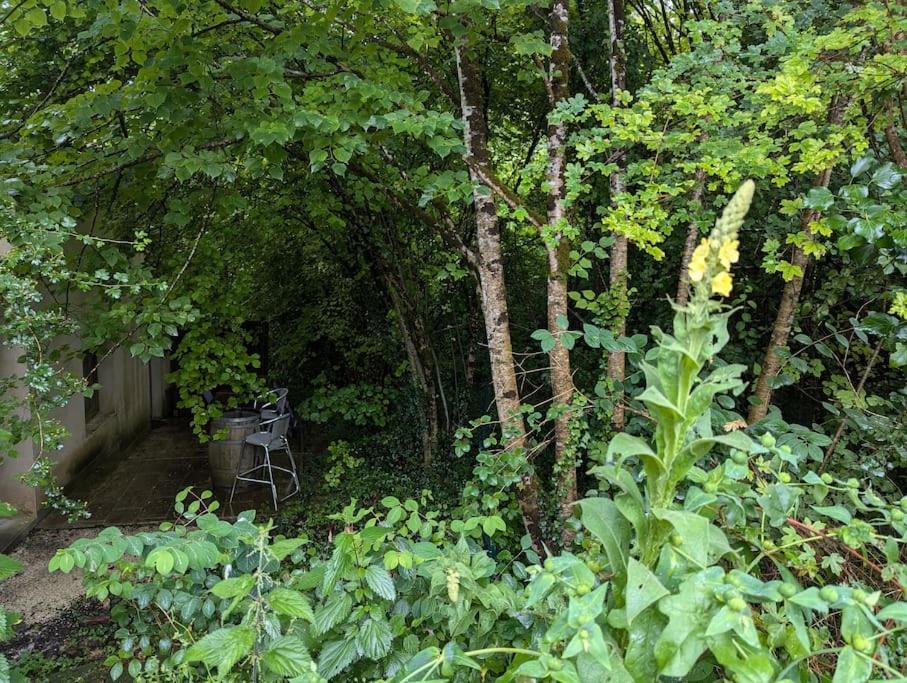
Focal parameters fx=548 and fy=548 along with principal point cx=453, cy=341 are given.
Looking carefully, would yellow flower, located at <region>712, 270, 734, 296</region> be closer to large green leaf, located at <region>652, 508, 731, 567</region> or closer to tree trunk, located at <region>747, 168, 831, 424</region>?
large green leaf, located at <region>652, 508, 731, 567</region>

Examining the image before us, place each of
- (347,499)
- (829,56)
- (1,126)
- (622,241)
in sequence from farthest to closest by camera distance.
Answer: (347,499) < (1,126) < (622,241) < (829,56)

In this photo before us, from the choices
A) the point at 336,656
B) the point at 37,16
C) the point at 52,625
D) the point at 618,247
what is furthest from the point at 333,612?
the point at 52,625

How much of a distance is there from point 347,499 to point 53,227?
11.2ft

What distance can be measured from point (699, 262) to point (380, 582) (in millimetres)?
1055

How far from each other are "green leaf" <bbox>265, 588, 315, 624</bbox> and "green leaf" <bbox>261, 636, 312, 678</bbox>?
0.05 metres

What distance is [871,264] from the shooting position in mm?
2615

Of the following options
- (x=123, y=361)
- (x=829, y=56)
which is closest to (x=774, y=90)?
(x=829, y=56)

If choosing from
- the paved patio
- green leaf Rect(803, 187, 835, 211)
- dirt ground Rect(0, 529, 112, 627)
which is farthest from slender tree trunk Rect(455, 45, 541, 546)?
the paved patio

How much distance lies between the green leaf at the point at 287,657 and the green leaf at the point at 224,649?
52 millimetres

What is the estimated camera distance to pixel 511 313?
496 cm

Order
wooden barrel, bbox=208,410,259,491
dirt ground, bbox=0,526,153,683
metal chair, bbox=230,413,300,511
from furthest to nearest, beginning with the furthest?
wooden barrel, bbox=208,410,259,491 → metal chair, bbox=230,413,300,511 → dirt ground, bbox=0,526,153,683

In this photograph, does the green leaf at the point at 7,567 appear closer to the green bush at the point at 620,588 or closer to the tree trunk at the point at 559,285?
the green bush at the point at 620,588

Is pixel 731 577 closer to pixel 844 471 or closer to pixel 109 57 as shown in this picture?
pixel 844 471

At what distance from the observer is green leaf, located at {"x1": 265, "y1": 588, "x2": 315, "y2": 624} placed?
50.6 inches
